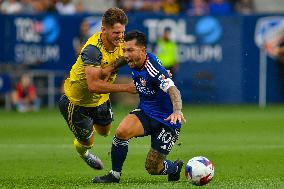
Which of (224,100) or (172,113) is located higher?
(172,113)

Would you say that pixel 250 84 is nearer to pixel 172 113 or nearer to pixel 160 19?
pixel 160 19

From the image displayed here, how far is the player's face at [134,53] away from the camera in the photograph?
11531 mm

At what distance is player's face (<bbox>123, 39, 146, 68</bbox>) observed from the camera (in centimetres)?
1153

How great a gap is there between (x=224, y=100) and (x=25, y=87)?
226 inches

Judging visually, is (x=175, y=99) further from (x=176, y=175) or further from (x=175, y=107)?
(x=176, y=175)

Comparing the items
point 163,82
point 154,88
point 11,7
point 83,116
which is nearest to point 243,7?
point 11,7

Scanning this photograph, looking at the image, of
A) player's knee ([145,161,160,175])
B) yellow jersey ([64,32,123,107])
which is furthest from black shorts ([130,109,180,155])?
yellow jersey ([64,32,123,107])

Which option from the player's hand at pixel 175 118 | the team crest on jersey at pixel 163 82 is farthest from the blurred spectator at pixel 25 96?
the player's hand at pixel 175 118

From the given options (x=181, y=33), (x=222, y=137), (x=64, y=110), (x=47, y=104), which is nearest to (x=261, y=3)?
(x=181, y=33)

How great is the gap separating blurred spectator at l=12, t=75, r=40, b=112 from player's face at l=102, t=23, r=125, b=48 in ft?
45.7

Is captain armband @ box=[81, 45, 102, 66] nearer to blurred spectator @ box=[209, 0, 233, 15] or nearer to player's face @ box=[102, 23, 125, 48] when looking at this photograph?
player's face @ box=[102, 23, 125, 48]

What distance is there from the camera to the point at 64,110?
13484mm

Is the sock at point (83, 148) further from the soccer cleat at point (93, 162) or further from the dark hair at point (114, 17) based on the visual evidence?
the dark hair at point (114, 17)

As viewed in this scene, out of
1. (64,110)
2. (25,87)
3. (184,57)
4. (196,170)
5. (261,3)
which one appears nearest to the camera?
(196,170)
